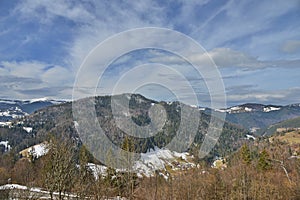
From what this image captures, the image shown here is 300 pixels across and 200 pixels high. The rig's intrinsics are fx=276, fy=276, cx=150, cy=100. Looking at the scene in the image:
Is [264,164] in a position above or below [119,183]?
below

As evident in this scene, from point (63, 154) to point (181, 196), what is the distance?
103 feet

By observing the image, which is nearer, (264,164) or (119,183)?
(119,183)

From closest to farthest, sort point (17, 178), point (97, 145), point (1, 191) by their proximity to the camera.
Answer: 1. point (1, 191)
2. point (17, 178)
3. point (97, 145)

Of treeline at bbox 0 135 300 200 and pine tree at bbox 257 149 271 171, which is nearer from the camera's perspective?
treeline at bbox 0 135 300 200

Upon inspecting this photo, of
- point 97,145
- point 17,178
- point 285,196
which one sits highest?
point 97,145

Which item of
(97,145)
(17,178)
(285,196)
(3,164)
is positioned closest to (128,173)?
(285,196)

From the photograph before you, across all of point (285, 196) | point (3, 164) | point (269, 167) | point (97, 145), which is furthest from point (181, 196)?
point (97, 145)

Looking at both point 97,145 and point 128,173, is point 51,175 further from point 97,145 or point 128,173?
point 97,145

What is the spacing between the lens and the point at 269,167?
68500 millimetres

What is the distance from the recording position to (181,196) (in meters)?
52.0

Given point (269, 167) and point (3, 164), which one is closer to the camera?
point (269, 167)

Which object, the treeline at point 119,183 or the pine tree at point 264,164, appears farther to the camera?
the pine tree at point 264,164

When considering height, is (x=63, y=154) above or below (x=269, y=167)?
above

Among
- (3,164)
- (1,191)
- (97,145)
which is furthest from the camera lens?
(97,145)
